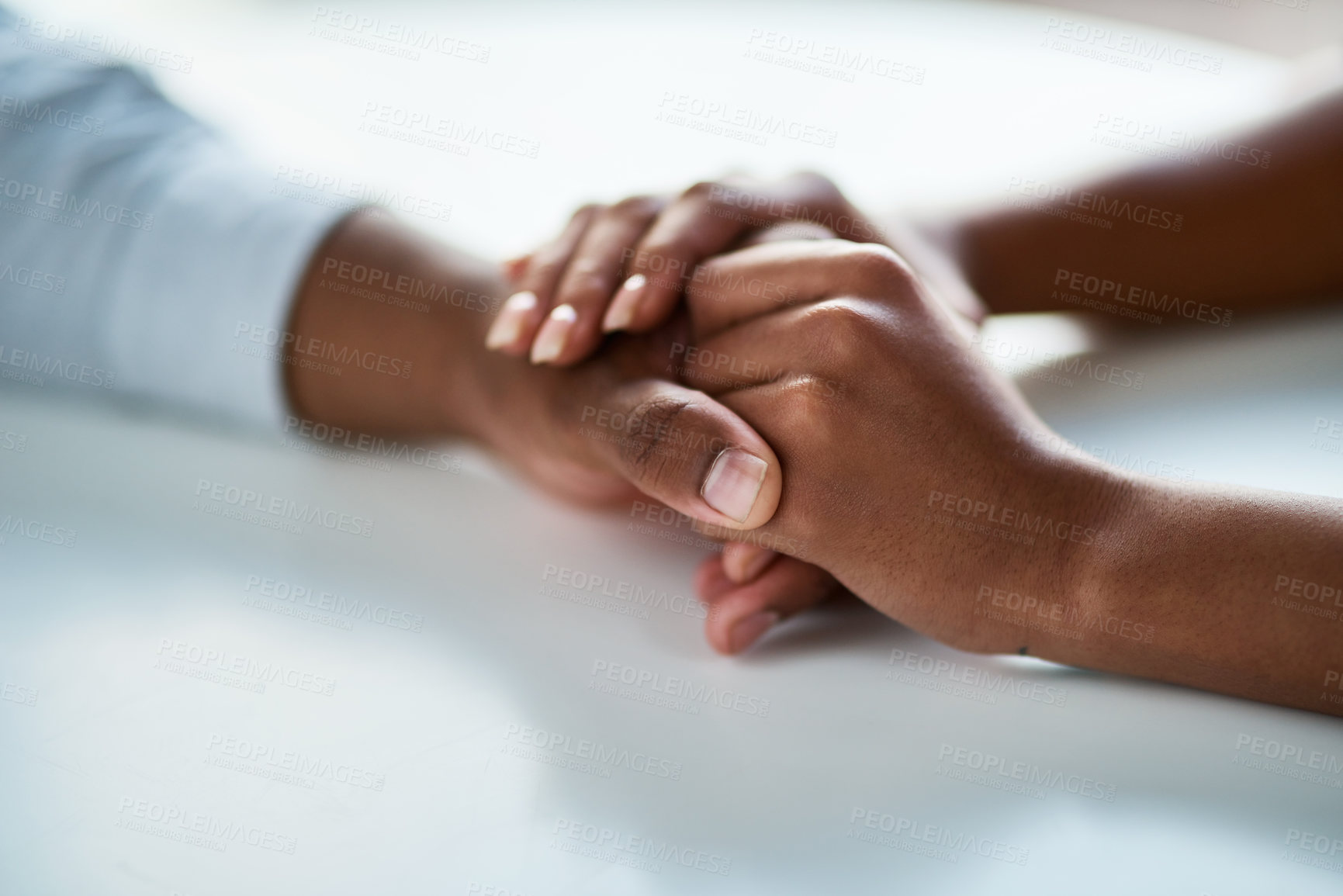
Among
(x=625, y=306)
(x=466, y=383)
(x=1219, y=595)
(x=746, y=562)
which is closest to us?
(x=1219, y=595)

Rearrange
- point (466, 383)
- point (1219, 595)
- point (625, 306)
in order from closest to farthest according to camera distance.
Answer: point (1219, 595)
point (625, 306)
point (466, 383)

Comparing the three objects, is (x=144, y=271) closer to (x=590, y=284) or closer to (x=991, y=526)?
(x=590, y=284)

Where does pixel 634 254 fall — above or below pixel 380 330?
above

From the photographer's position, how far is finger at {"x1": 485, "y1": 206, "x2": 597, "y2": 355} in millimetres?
822

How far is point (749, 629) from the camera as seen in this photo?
2.21ft

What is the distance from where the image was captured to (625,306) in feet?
2.60

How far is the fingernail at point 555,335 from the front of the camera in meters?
0.80

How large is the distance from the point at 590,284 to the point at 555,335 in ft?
0.19

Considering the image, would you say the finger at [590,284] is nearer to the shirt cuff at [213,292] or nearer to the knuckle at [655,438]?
the knuckle at [655,438]

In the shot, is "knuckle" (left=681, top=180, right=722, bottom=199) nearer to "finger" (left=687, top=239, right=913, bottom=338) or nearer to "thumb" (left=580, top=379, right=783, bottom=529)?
"finger" (left=687, top=239, right=913, bottom=338)

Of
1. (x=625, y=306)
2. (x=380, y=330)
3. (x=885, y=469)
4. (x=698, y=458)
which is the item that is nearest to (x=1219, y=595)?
(x=885, y=469)

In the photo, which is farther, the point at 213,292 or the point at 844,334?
the point at 213,292

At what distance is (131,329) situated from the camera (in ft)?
3.05

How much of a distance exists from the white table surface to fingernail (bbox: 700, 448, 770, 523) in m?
0.11
